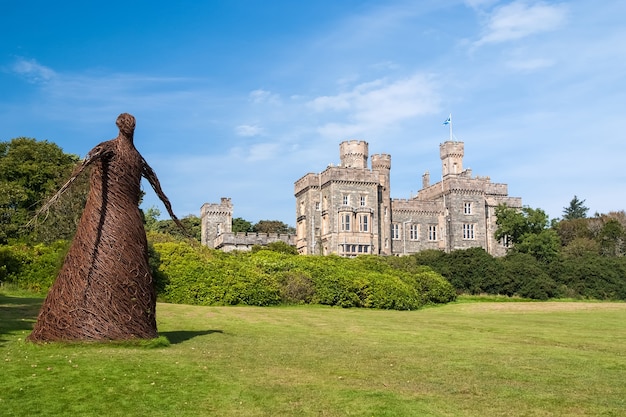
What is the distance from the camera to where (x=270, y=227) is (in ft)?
281

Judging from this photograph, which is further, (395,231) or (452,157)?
(452,157)

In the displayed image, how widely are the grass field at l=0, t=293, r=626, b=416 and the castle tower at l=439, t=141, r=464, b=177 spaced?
50723 millimetres

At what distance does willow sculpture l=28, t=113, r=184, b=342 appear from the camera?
36.6ft

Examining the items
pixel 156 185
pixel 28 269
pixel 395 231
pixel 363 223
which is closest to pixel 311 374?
pixel 156 185

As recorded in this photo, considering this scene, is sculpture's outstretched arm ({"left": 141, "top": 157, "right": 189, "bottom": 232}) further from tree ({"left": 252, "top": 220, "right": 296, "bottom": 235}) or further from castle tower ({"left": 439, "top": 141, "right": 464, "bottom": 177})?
tree ({"left": 252, "top": 220, "right": 296, "bottom": 235})

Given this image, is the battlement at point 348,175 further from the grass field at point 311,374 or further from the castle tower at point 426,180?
the grass field at point 311,374

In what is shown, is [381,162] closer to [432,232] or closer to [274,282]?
[432,232]

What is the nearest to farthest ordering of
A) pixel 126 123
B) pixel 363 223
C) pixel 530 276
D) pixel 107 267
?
pixel 107 267, pixel 126 123, pixel 530 276, pixel 363 223

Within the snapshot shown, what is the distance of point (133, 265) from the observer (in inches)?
457

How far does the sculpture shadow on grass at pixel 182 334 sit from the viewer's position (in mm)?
13253

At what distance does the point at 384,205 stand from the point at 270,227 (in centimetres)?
2662

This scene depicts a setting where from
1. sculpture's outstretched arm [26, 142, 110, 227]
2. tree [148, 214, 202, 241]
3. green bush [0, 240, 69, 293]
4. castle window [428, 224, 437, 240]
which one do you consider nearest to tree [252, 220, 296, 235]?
tree [148, 214, 202, 241]

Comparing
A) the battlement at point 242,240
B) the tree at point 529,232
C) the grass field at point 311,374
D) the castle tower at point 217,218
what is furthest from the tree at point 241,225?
the grass field at point 311,374

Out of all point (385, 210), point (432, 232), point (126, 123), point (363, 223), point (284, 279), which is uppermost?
point (385, 210)
